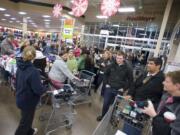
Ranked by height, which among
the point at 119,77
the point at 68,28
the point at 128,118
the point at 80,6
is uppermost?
the point at 80,6

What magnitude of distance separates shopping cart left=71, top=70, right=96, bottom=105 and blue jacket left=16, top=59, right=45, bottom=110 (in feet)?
6.72

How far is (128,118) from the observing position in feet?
7.95

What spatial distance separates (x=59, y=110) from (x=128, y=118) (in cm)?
175

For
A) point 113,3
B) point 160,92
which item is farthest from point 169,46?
point 160,92

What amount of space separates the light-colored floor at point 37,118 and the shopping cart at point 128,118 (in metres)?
1.27

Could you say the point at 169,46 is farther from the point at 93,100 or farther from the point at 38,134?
the point at 38,134

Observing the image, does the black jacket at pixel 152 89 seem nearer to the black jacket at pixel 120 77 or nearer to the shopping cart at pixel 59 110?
the black jacket at pixel 120 77

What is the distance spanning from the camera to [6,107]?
4.25 meters

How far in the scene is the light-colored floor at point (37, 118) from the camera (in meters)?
3.50

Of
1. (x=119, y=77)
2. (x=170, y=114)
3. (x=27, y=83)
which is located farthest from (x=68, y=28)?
(x=170, y=114)

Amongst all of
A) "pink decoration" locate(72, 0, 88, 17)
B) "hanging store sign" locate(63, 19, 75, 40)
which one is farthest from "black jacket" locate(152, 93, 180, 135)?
"hanging store sign" locate(63, 19, 75, 40)

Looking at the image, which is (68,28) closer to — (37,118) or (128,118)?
(37,118)

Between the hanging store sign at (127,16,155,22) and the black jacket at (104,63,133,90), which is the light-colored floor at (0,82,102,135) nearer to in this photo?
the black jacket at (104,63,133,90)

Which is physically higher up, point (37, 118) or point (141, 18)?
point (141, 18)
